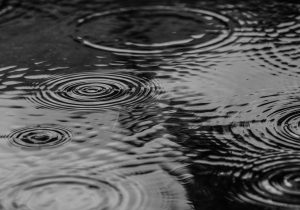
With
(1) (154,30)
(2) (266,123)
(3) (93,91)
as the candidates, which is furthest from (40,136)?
(1) (154,30)

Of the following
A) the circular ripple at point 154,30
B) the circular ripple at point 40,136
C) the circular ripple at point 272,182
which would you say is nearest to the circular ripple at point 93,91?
the circular ripple at point 40,136

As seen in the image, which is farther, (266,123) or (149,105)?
(149,105)

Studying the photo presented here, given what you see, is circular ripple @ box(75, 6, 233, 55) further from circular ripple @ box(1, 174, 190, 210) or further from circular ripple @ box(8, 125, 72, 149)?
circular ripple @ box(1, 174, 190, 210)

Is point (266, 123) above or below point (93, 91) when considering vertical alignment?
below

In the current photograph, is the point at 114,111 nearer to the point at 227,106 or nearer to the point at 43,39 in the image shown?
the point at 227,106

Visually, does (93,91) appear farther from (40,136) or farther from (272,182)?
(272,182)

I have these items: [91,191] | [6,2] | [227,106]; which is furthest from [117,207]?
[6,2]

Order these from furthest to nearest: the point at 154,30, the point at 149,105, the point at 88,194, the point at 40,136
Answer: the point at 154,30
the point at 149,105
the point at 40,136
the point at 88,194

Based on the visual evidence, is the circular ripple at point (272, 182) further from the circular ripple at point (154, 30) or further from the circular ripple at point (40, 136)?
the circular ripple at point (154, 30)
